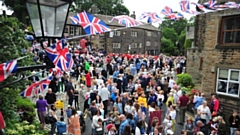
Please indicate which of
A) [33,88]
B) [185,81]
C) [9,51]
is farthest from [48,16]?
[185,81]

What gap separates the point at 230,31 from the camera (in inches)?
501

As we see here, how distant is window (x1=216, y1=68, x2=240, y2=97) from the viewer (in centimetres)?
1240

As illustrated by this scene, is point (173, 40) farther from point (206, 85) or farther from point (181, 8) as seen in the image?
point (181, 8)

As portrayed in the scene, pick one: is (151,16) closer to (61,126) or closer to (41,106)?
(61,126)

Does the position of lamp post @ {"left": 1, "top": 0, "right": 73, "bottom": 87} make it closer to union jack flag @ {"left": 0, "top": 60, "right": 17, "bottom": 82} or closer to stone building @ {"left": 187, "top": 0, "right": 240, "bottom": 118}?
union jack flag @ {"left": 0, "top": 60, "right": 17, "bottom": 82}

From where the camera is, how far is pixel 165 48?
65.4 metres

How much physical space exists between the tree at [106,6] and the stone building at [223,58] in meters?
58.0

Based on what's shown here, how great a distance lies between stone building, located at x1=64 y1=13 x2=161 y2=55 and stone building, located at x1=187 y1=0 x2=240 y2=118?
27002 mm

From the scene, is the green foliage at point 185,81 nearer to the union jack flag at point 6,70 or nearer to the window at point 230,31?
the window at point 230,31

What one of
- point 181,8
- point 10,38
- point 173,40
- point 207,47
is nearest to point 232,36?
point 207,47

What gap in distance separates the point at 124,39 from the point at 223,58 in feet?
120

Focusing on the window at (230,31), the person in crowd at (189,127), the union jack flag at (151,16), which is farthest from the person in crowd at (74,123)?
the window at (230,31)

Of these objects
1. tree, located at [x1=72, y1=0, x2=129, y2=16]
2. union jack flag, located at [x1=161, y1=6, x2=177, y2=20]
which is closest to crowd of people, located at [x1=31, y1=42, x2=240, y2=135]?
union jack flag, located at [x1=161, y1=6, x2=177, y2=20]

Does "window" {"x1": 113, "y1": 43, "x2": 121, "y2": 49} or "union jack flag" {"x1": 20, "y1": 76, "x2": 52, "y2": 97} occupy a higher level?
"window" {"x1": 113, "y1": 43, "x2": 121, "y2": 49}
